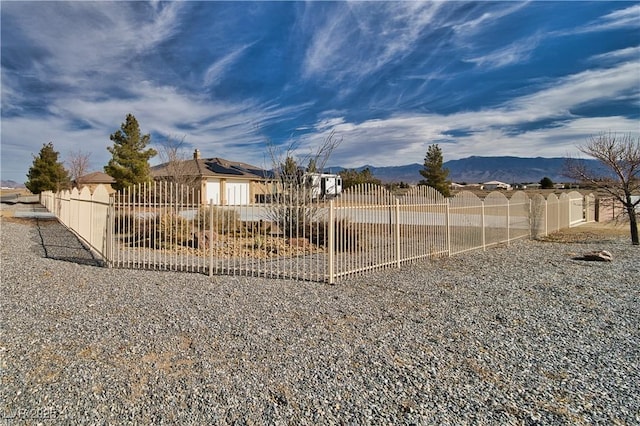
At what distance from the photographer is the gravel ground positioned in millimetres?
2773

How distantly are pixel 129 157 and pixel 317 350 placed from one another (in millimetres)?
22515

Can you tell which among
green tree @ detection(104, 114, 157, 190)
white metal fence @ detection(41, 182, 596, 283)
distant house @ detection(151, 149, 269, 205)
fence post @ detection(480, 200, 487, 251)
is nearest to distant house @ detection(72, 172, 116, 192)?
distant house @ detection(151, 149, 269, 205)

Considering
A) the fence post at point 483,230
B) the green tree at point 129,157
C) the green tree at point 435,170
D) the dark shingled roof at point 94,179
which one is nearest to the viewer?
the fence post at point 483,230

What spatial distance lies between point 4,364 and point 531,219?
15.5 metres

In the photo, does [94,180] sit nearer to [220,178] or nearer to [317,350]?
[220,178]

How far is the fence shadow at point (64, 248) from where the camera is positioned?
8953 millimetres

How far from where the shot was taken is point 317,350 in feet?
12.5

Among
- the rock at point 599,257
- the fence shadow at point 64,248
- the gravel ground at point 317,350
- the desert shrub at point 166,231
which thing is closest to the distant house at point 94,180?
the fence shadow at point 64,248

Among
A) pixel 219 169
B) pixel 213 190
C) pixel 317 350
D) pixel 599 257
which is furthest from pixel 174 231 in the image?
pixel 219 169

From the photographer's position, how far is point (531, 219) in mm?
14078

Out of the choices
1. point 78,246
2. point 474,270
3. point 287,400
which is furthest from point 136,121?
point 287,400

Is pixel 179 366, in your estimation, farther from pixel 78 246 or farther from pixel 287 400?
pixel 78 246

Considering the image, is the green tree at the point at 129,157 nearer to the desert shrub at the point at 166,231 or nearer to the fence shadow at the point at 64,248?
the fence shadow at the point at 64,248

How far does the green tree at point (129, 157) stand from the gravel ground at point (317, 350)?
1679 centimetres
